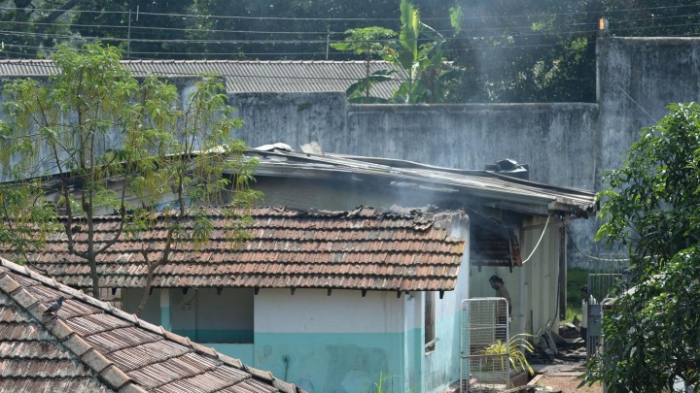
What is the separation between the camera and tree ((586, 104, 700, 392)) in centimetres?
934

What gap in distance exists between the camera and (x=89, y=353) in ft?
22.9

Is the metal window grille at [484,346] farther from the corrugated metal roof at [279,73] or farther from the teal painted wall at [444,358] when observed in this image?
the corrugated metal roof at [279,73]

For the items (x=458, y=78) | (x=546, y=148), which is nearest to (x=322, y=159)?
(x=546, y=148)

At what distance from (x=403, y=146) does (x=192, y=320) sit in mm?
9128

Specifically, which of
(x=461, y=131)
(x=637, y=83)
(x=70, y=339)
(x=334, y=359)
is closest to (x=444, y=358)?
(x=334, y=359)

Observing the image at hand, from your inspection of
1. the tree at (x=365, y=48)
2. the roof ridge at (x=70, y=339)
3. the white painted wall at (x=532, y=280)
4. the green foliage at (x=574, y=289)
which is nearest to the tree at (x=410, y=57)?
the tree at (x=365, y=48)

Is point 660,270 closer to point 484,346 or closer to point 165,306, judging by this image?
point 484,346

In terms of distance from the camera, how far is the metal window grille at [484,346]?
48.3 feet

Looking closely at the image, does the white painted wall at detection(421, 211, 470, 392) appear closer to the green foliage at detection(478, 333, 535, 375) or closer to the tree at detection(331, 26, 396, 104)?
the green foliage at detection(478, 333, 535, 375)

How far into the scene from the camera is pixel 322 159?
56.7 ft

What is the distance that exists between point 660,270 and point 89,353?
515cm

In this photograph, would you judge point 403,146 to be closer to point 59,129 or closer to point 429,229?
point 429,229

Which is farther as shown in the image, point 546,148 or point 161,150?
point 546,148

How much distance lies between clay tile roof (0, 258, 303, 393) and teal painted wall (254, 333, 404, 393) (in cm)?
524
